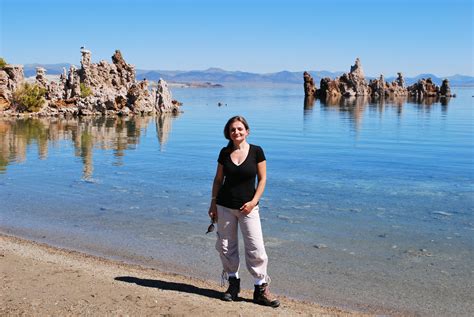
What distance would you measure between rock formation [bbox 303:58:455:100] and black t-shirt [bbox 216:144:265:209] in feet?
340

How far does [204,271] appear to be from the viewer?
27.6 ft

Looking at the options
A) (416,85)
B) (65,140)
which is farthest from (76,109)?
(416,85)

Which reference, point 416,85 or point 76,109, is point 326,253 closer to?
point 76,109

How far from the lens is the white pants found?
21.8ft

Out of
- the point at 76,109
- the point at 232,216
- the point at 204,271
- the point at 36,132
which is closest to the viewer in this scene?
the point at 232,216

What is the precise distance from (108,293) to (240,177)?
2.12 meters

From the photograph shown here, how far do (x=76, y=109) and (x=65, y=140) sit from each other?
20905mm

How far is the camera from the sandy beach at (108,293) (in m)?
6.30

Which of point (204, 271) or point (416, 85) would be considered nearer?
point (204, 271)

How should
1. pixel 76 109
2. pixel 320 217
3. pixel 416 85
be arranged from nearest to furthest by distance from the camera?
pixel 320 217 → pixel 76 109 → pixel 416 85

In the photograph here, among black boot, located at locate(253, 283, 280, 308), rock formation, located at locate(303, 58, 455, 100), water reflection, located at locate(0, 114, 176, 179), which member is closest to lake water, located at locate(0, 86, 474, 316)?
water reflection, located at locate(0, 114, 176, 179)

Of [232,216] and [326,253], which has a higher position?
[232,216]

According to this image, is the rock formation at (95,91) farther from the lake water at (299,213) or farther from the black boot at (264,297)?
the black boot at (264,297)

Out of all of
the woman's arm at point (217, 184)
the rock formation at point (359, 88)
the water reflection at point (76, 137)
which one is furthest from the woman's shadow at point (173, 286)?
the rock formation at point (359, 88)
